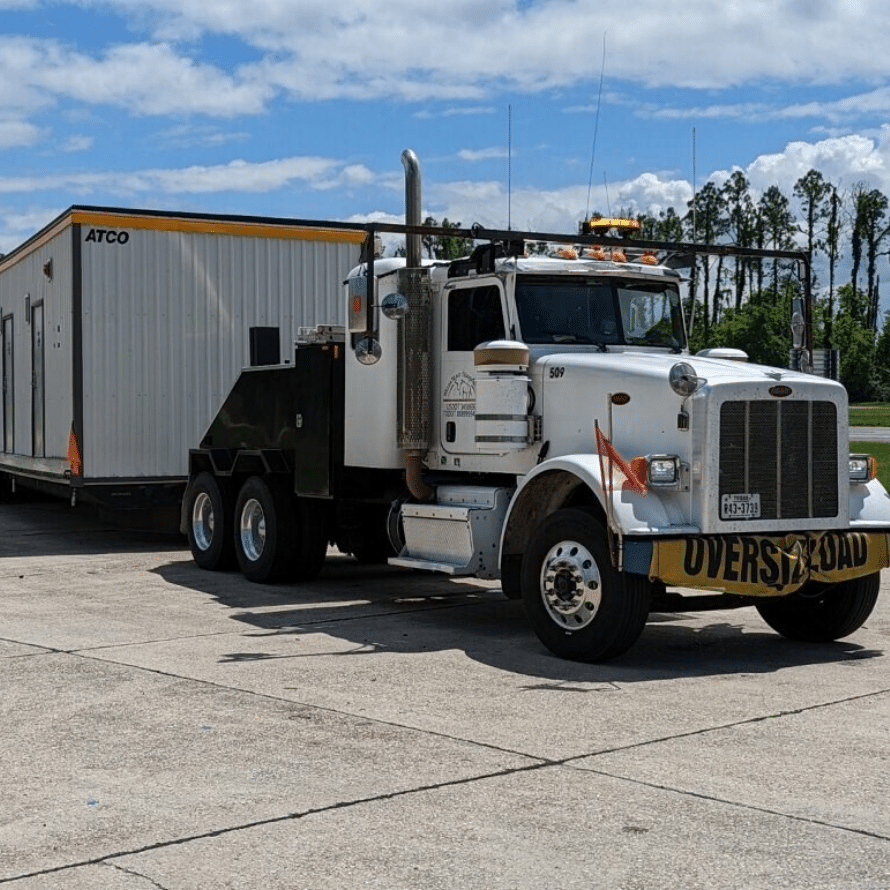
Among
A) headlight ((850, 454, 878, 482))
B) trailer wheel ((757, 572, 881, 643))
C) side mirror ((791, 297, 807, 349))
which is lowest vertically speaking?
trailer wheel ((757, 572, 881, 643))

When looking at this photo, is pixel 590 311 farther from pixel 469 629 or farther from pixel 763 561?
pixel 763 561

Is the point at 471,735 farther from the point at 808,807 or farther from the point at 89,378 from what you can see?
the point at 89,378

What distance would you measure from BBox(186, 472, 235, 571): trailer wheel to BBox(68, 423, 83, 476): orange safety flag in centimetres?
163

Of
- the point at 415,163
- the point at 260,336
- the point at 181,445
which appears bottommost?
the point at 181,445

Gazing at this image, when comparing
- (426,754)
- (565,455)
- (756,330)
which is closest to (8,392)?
(565,455)

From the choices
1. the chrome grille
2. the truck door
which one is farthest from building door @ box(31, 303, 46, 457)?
the chrome grille

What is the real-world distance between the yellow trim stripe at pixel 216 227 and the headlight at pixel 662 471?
27.9 ft

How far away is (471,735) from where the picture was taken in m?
7.06

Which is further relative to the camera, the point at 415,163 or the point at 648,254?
the point at 415,163

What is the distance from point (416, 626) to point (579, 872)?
19.1ft

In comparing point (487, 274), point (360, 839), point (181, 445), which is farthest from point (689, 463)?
point (181, 445)

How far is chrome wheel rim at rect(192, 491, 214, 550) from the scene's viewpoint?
1420 cm

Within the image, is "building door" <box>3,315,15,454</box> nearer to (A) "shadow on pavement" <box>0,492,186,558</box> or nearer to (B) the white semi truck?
(A) "shadow on pavement" <box>0,492,186,558</box>

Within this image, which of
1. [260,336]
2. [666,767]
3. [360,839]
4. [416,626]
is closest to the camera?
[360,839]
